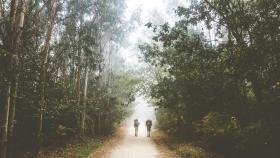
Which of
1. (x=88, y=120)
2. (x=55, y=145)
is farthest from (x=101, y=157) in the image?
(x=88, y=120)

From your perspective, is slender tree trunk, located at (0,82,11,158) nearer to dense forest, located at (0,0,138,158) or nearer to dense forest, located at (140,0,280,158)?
dense forest, located at (0,0,138,158)

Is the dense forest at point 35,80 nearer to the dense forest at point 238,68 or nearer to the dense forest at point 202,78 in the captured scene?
the dense forest at point 202,78

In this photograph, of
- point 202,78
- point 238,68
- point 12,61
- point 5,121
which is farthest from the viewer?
point 202,78

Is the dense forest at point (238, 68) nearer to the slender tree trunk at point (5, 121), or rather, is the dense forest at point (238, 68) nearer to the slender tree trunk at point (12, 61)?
the slender tree trunk at point (12, 61)

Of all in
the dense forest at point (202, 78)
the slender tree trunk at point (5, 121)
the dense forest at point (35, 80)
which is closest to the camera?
the slender tree trunk at point (5, 121)

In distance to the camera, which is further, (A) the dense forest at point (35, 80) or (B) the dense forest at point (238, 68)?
(B) the dense forest at point (238, 68)

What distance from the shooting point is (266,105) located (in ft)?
39.1

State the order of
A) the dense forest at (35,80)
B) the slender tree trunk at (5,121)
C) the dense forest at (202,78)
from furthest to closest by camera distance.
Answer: the dense forest at (202,78), the dense forest at (35,80), the slender tree trunk at (5,121)

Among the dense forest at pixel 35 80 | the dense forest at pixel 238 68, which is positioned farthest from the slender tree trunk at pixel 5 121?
the dense forest at pixel 238 68

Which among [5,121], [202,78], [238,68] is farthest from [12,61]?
[202,78]

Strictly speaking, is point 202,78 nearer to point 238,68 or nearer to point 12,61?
point 238,68

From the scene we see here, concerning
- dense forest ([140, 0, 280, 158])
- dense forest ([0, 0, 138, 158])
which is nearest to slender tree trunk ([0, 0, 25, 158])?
dense forest ([0, 0, 138, 158])

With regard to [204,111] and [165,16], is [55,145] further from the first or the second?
[165,16]

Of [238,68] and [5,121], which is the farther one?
[238,68]
